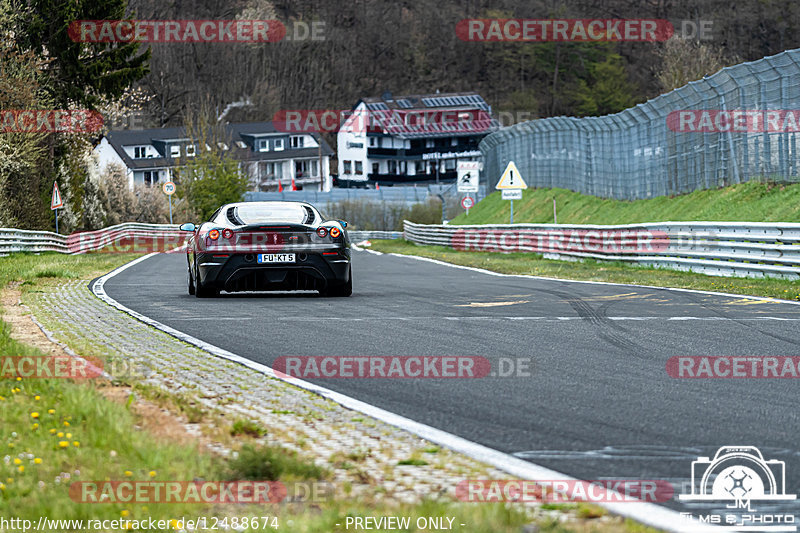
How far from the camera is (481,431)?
5.92m

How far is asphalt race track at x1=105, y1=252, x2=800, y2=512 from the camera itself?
561cm

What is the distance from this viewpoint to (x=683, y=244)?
21703 millimetres

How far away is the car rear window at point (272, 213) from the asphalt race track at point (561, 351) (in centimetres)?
104

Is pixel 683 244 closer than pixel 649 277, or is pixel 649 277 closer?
pixel 649 277

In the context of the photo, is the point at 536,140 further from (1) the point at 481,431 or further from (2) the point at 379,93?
(2) the point at 379,93

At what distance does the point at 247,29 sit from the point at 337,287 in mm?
113045
